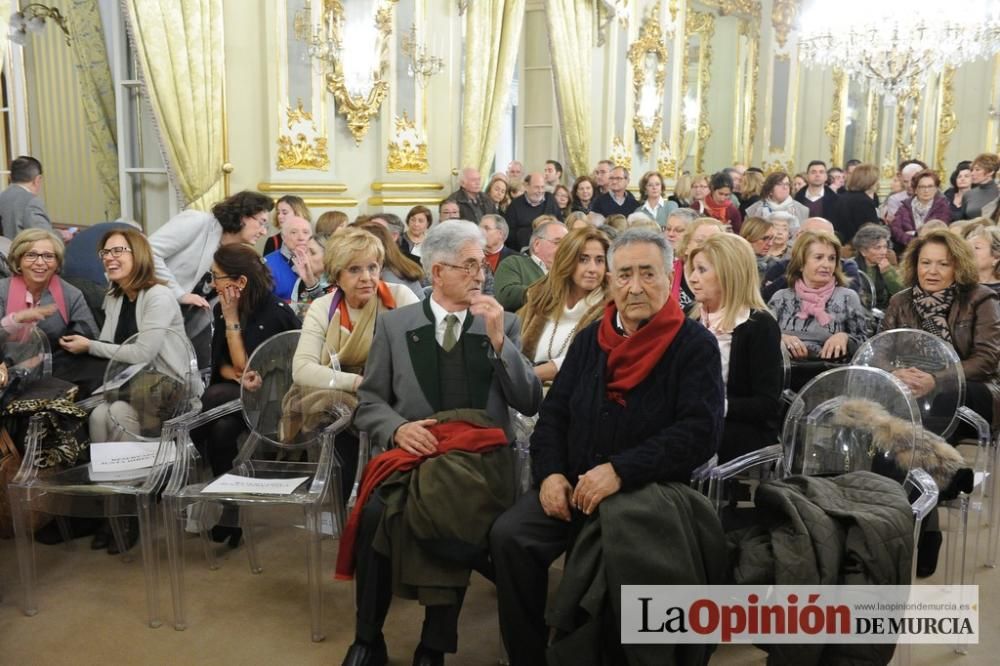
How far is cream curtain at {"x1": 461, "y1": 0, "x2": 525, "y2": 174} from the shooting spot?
25.7 ft

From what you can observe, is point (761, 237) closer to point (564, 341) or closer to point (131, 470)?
point (564, 341)

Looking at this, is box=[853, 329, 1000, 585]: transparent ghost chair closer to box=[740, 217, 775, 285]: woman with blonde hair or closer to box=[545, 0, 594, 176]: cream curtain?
box=[740, 217, 775, 285]: woman with blonde hair

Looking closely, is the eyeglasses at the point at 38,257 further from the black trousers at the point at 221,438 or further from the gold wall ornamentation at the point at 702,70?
the gold wall ornamentation at the point at 702,70

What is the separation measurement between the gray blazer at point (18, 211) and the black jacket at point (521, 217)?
3608mm

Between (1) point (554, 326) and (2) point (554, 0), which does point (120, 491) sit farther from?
(2) point (554, 0)

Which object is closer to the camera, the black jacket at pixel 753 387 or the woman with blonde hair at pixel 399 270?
the black jacket at pixel 753 387

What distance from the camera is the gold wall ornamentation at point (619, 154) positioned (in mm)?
10648

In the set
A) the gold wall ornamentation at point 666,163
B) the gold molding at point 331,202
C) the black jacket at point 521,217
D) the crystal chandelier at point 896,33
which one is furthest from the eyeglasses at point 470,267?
the crystal chandelier at point 896,33

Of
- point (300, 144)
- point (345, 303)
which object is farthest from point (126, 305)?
point (300, 144)

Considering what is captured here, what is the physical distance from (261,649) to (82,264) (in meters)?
2.56

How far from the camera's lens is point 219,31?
5.85 metres

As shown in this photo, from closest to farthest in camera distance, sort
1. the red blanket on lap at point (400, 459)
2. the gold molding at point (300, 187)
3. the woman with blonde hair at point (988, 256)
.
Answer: the red blanket on lap at point (400, 459), the woman with blonde hair at point (988, 256), the gold molding at point (300, 187)

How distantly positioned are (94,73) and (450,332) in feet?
16.8

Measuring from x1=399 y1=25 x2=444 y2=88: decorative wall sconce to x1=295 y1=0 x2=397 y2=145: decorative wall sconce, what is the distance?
0.73 ft
